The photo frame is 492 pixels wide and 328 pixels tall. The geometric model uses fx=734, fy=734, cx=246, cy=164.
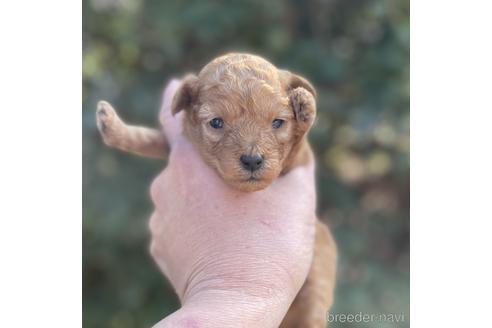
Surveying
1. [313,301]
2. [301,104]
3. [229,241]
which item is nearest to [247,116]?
[301,104]

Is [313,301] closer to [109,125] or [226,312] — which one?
[226,312]

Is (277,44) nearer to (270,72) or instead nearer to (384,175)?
(384,175)

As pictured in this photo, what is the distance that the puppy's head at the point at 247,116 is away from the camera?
1.42 metres

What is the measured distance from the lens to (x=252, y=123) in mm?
1430

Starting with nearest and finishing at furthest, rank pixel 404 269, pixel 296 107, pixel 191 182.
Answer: pixel 296 107 → pixel 191 182 → pixel 404 269

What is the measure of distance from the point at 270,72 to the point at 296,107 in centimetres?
9

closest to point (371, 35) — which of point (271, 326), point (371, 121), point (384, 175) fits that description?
point (371, 121)

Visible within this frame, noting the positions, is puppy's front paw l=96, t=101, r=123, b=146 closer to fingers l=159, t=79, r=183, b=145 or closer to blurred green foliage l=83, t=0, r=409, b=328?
fingers l=159, t=79, r=183, b=145

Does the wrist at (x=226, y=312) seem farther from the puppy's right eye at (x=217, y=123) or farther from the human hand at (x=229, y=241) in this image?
the puppy's right eye at (x=217, y=123)

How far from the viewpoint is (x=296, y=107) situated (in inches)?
58.9

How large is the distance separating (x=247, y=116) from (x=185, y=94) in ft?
0.66

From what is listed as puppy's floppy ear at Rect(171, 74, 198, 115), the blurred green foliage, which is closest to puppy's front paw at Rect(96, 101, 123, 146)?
puppy's floppy ear at Rect(171, 74, 198, 115)

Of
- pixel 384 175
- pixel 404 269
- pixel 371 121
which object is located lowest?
pixel 404 269

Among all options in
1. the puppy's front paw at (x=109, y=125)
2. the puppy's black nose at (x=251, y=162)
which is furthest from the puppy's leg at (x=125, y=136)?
the puppy's black nose at (x=251, y=162)
